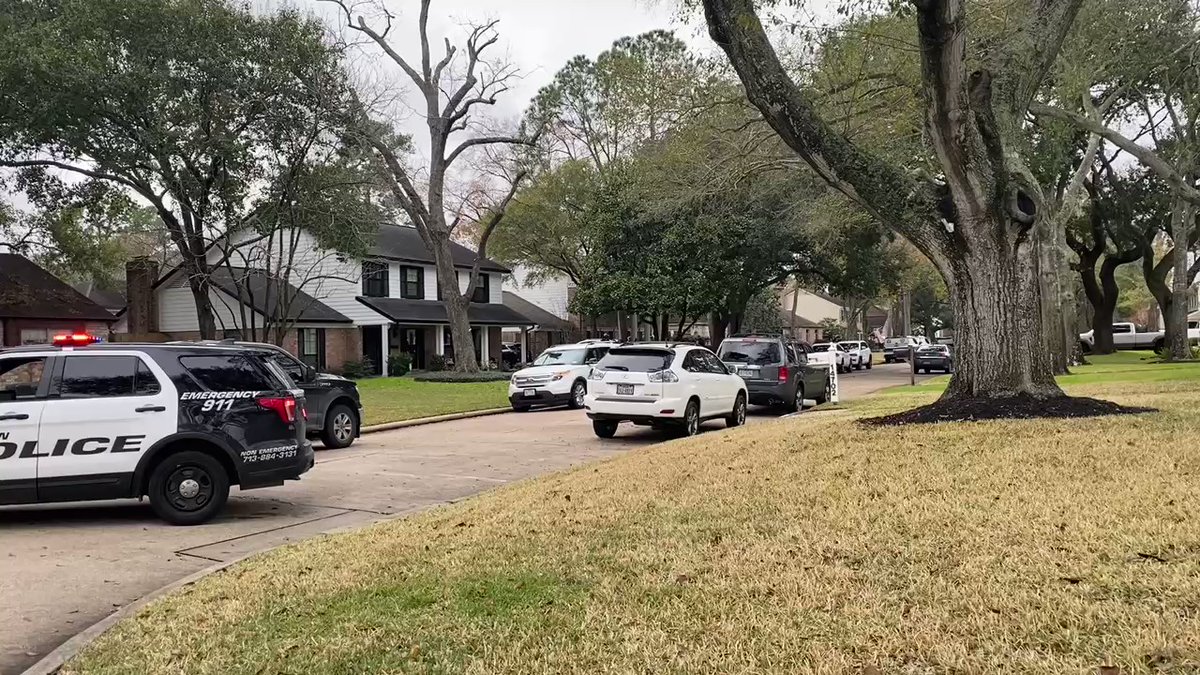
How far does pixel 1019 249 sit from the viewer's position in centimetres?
1097

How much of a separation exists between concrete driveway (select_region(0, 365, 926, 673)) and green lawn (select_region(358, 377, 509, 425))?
13.2 ft

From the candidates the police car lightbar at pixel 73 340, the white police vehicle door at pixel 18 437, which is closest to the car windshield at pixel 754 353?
the police car lightbar at pixel 73 340

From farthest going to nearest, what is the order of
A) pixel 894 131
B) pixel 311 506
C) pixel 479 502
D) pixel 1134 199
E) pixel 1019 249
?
pixel 1134 199
pixel 894 131
pixel 1019 249
pixel 311 506
pixel 479 502

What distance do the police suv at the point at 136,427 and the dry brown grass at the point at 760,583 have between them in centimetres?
210

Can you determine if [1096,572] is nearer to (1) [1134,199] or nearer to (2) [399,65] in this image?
(2) [399,65]

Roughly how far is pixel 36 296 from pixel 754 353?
88.8 feet

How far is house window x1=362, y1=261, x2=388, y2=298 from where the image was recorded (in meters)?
38.8

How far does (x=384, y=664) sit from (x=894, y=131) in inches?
643

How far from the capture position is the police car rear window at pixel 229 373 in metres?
8.80

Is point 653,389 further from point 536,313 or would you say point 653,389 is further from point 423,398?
point 536,313

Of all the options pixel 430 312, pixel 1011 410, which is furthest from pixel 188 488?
pixel 430 312

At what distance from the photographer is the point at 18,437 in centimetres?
823

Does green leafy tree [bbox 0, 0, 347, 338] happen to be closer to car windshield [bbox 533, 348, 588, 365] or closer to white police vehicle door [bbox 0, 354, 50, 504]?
car windshield [bbox 533, 348, 588, 365]

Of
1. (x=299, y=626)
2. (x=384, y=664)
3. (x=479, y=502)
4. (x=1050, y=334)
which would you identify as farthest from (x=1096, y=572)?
(x=1050, y=334)
